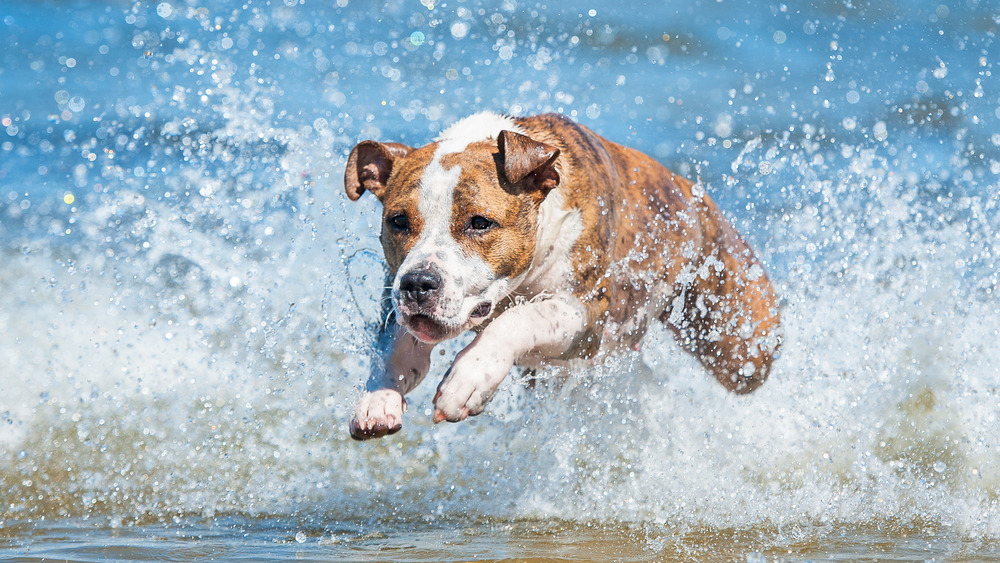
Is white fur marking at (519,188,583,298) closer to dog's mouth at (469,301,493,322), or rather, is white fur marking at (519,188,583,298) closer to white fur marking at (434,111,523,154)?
dog's mouth at (469,301,493,322)

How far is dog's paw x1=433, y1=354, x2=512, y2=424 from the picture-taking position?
328 cm

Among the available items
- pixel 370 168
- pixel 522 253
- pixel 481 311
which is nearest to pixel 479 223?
pixel 522 253

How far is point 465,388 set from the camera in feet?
10.8

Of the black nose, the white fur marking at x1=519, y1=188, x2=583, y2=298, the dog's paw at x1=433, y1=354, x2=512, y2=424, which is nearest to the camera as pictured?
the dog's paw at x1=433, y1=354, x2=512, y2=424

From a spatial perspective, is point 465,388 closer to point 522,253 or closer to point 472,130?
point 522,253

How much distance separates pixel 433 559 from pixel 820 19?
1062 cm

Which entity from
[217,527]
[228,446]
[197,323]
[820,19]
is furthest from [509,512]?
[820,19]

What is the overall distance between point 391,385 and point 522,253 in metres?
0.79

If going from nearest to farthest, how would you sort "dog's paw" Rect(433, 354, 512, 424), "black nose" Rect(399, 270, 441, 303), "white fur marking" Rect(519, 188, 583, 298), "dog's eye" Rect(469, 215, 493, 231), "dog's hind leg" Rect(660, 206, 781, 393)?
"dog's paw" Rect(433, 354, 512, 424), "black nose" Rect(399, 270, 441, 303), "dog's eye" Rect(469, 215, 493, 231), "white fur marking" Rect(519, 188, 583, 298), "dog's hind leg" Rect(660, 206, 781, 393)

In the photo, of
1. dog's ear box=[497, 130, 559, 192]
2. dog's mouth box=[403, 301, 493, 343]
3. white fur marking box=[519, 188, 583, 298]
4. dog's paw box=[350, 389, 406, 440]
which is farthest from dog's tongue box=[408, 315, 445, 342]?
dog's ear box=[497, 130, 559, 192]

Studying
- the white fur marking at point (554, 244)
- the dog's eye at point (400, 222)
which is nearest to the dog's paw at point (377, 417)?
the dog's eye at point (400, 222)

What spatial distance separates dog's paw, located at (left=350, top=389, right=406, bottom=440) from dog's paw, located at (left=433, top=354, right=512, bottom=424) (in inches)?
8.6

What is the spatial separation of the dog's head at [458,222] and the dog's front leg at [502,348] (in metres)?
0.17

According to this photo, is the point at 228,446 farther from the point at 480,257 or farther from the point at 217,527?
the point at 480,257
